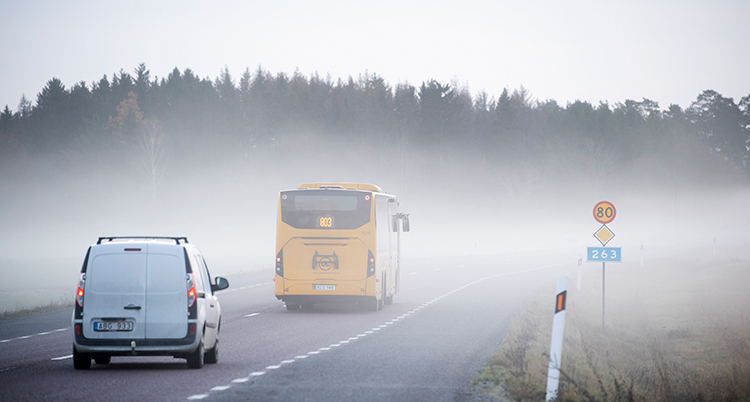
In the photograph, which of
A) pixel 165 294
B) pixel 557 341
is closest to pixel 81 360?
pixel 165 294

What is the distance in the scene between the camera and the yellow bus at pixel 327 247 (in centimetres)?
2006

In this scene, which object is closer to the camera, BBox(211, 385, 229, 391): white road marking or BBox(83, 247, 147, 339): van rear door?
BBox(211, 385, 229, 391): white road marking

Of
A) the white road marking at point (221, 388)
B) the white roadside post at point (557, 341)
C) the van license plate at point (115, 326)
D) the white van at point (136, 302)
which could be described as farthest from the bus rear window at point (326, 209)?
the white roadside post at point (557, 341)

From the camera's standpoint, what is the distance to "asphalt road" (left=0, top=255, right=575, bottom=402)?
8.69 meters

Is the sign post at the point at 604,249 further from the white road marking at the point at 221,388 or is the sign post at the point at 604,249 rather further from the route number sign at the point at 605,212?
the white road marking at the point at 221,388

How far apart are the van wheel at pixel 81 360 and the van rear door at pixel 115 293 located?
46cm

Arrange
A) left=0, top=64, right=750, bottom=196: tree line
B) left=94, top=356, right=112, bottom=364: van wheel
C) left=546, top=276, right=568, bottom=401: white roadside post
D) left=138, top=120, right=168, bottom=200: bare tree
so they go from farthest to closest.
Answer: left=0, top=64, right=750, bottom=196: tree line
left=138, top=120, right=168, bottom=200: bare tree
left=94, top=356, right=112, bottom=364: van wheel
left=546, top=276, right=568, bottom=401: white roadside post

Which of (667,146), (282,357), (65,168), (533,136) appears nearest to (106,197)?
(65,168)

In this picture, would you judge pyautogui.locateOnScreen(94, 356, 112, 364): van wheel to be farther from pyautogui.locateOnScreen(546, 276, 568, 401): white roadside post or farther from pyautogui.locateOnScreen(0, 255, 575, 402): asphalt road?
pyautogui.locateOnScreen(546, 276, 568, 401): white roadside post

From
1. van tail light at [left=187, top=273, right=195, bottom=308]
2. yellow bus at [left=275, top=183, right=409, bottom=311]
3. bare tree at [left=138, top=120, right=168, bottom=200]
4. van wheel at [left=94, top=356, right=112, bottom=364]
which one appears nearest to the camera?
van tail light at [left=187, top=273, right=195, bottom=308]

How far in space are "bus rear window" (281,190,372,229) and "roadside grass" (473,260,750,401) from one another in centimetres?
499

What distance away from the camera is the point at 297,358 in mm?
11789

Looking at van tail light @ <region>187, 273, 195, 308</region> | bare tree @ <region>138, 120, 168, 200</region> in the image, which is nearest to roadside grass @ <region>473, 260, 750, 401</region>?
van tail light @ <region>187, 273, 195, 308</region>

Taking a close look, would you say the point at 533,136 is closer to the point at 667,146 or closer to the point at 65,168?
the point at 667,146
